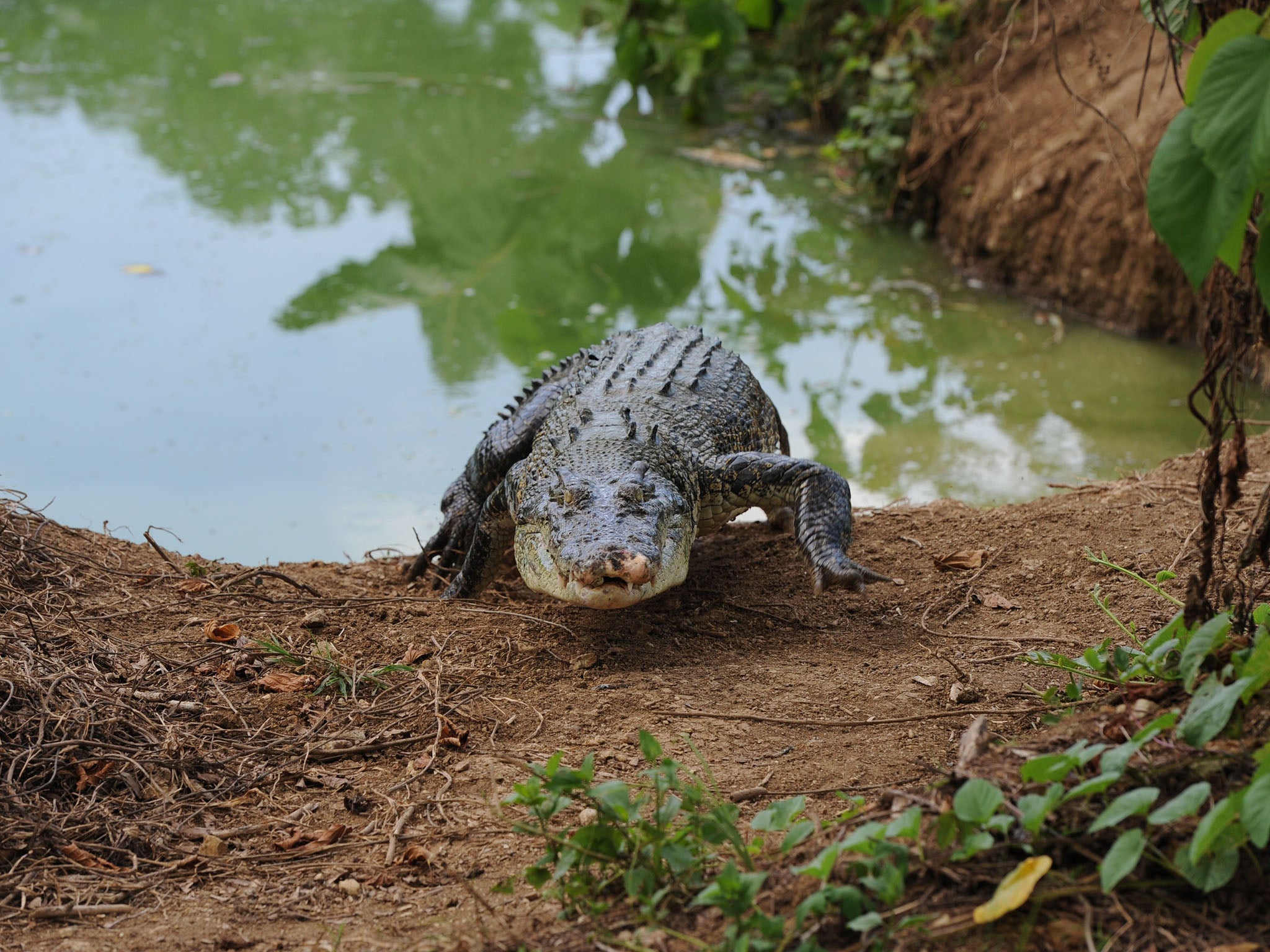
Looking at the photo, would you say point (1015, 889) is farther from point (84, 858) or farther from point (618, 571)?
point (84, 858)

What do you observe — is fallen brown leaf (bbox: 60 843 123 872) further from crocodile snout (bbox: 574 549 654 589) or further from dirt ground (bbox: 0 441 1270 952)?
crocodile snout (bbox: 574 549 654 589)

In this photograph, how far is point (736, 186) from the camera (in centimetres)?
973

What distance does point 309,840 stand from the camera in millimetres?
2633

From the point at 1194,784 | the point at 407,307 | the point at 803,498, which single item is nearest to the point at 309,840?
the point at 1194,784

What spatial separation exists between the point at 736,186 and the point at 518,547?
21.5 ft

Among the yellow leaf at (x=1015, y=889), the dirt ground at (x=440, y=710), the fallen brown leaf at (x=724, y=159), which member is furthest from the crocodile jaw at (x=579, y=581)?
the fallen brown leaf at (x=724, y=159)

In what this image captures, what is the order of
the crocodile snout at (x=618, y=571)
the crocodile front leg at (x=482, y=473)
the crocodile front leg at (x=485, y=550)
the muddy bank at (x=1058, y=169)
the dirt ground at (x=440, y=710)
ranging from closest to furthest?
1. the dirt ground at (x=440, y=710)
2. the crocodile snout at (x=618, y=571)
3. the crocodile front leg at (x=485, y=550)
4. the crocodile front leg at (x=482, y=473)
5. the muddy bank at (x=1058, y=169)

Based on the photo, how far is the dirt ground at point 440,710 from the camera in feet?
7.64

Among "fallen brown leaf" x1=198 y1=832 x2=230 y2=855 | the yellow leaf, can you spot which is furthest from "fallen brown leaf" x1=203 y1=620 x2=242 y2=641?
the yellow leaf

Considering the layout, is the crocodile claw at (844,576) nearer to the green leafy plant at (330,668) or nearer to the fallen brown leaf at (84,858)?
the green leafy plant at (330,668)

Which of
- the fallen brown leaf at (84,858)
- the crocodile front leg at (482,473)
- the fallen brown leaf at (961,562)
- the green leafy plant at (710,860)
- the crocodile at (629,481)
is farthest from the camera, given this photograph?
the crocodile front leg at (482,473)

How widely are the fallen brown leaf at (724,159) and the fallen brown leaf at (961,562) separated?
665cm

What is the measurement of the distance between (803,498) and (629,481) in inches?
30.7

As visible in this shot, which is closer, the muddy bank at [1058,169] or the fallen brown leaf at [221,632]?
the fallen brown leaf at [221,632]
